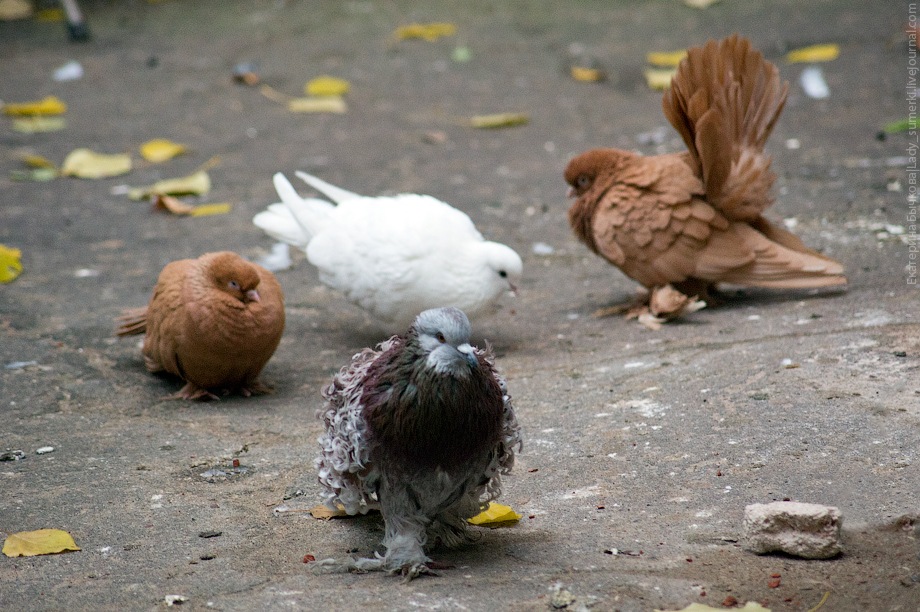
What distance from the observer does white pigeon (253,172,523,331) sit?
4.34 metres

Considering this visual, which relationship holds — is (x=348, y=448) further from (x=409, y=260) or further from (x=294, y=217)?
(x=294, y=217)

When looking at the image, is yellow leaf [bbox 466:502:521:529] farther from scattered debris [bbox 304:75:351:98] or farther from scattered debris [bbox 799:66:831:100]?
scattered debris [bbox 304:75:351:98]

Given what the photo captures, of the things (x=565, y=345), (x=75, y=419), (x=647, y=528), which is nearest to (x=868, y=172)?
(x=565, y=345)


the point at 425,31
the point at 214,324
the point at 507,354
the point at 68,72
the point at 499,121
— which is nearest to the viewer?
the point at 214,324

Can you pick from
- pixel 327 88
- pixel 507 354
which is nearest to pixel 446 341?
pixel 507 354

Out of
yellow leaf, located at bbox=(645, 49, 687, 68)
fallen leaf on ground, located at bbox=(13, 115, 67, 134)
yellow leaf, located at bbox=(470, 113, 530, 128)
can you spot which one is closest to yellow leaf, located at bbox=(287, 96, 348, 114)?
yellow leaf, located at bbox=(470, 113, 530, 128)

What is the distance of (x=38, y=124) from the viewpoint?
25.0 ft

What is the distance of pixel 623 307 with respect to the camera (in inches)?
189

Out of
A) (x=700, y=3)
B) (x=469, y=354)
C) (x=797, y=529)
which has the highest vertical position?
(x=700, y=3)

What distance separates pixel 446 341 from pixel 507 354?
1.98 meters

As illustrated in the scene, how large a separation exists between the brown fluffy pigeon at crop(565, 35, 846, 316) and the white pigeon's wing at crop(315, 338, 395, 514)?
6.96 ft

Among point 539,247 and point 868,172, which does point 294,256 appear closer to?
point 539,247

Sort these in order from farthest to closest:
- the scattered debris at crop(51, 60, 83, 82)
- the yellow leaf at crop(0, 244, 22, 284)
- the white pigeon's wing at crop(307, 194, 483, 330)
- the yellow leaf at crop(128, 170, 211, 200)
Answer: the scattered debris at crop(51, 60, 83, 82) < the yellow leaf at crop(128, 170, 211, 200) < the yellow leaf at crop(0, 244, 22, 284) < the white pigeon's wing at crop(307, 194, 483, 330)

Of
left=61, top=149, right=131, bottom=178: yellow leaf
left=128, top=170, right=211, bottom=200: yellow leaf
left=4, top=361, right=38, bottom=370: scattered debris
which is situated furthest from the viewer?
left=61, top=149, right=131, bottom=178: yellow leaf
